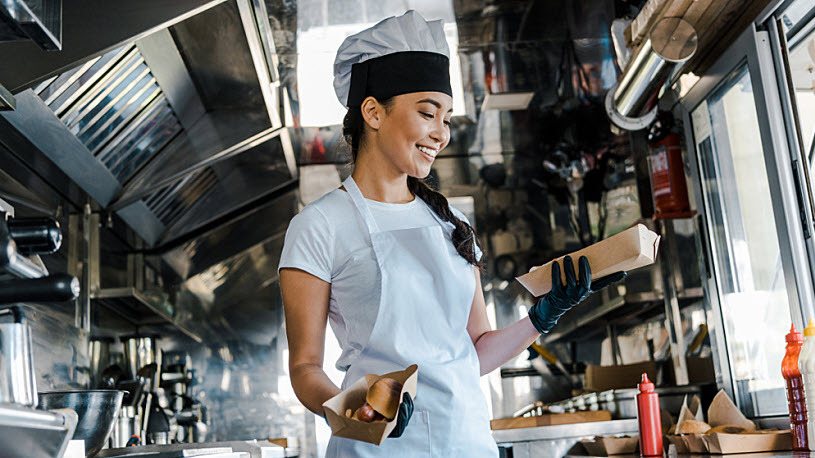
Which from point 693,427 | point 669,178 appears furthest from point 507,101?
point 693,427

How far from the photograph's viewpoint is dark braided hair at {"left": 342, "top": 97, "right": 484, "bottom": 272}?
4.67 feet

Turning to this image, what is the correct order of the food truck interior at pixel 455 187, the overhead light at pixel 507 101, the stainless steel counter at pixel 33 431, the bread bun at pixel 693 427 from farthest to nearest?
the overhead light at pixel 507 101 → the bread bun at pixel 693 427 → the food truck interior at pixel 455 187 → the stainless steel counter at pixel 33 431

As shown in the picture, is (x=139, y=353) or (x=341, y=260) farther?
(x=139, y=353)

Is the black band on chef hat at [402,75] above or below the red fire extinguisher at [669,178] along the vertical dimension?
below

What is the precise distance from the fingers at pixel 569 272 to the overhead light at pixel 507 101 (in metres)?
2.00

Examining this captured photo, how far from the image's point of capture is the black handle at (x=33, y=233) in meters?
0.98

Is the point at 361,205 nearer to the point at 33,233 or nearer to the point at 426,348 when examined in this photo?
the point at 426,348

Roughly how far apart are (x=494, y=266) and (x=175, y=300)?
1.46 metres

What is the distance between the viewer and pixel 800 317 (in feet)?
7.09

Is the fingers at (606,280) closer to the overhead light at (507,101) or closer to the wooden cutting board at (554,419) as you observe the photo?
the wooden cutting board at (554,419)

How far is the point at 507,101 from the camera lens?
334cm

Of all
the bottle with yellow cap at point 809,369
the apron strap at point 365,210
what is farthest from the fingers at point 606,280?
the bottle with yellow cap at point 809,369

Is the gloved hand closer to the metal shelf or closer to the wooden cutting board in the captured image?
the wooden cutting board

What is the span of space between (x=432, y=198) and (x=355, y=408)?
0.57m
